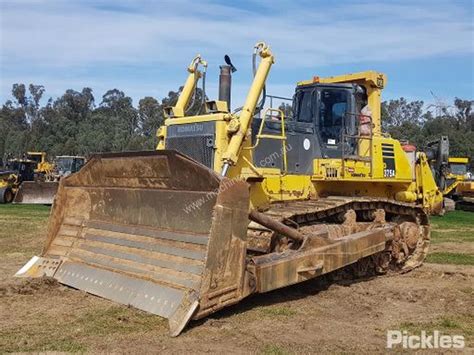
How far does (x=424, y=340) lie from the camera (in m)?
5.25

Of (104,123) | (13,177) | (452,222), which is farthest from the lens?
(104,123)

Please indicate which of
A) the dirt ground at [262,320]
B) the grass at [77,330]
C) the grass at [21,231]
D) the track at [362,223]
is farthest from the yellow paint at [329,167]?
the grass at [21,231]

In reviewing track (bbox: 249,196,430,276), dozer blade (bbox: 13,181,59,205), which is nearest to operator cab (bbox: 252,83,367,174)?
track (bbox: 249,196,430,276)

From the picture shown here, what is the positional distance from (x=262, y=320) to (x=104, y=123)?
75.3 metres

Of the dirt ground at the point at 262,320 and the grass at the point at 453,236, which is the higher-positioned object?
the dirt ground at the point at 262,320

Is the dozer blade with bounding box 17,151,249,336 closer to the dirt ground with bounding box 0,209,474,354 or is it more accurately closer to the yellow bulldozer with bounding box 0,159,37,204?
the dirt ground with bounding box 0,209,474,354

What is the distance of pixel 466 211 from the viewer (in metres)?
23.5

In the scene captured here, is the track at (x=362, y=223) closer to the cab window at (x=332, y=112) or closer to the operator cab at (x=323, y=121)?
the operator cab at (x=323, y=121)

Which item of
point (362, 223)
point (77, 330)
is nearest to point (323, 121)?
point (362, 223)

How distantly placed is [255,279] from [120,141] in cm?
6101

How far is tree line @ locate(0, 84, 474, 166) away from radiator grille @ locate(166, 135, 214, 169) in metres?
41.7

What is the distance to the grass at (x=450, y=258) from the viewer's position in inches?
387

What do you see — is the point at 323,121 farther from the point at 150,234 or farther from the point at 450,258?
the point at 450,258

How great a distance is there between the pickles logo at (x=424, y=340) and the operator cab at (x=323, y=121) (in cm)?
325
